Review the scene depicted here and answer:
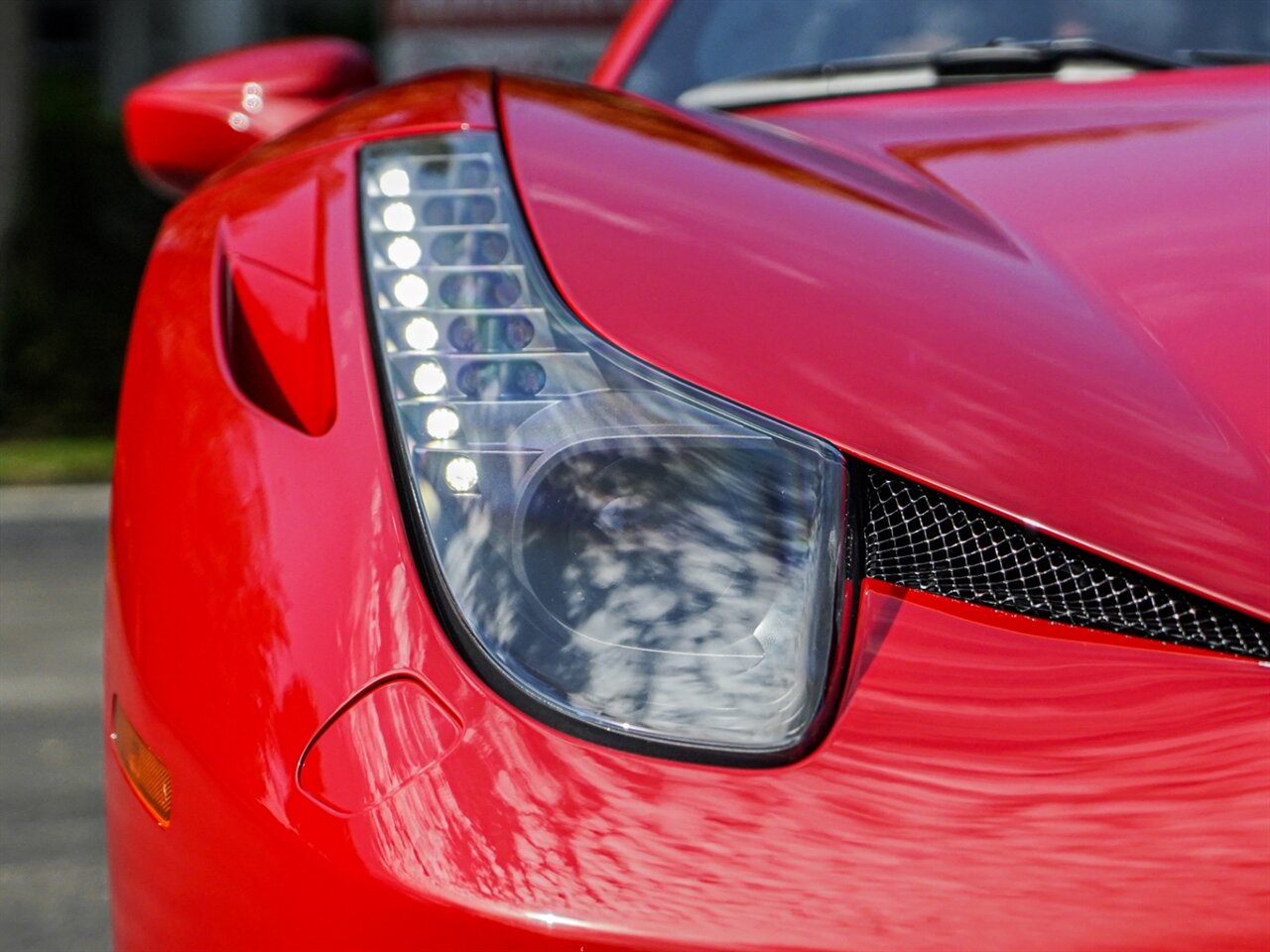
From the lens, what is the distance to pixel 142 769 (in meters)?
1.00

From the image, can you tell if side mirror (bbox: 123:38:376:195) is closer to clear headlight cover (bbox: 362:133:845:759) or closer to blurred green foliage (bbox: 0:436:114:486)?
clear headlight cover (bbox: 362:133:845:759)

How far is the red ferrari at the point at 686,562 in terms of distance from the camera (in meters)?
0.79

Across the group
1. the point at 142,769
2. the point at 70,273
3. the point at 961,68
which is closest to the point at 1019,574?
the point at 142,769

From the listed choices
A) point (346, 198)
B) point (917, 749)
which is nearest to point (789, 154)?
point (346, 198)

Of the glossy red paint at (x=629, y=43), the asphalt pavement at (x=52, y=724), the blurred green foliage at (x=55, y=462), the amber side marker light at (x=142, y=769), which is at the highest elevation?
the glossy red paint at (x=629, y=43)

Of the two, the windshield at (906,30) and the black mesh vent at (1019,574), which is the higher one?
the windshield at (906,30)

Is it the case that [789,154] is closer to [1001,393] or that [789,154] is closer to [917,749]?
[1001,393]

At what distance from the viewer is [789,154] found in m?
1.37

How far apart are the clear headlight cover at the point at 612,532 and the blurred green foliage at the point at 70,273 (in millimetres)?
5071

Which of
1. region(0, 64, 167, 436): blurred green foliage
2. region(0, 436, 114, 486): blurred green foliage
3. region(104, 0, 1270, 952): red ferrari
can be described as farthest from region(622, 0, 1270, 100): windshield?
region(0, 64, 167, 436): blurred green foliage

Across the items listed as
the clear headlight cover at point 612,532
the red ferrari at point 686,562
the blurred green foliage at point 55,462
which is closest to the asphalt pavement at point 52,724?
the blurred green foliage at point 55,462

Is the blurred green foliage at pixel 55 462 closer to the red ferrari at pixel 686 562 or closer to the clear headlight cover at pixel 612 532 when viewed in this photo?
the red ferrari at pixel 686 562

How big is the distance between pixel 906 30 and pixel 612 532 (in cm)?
126

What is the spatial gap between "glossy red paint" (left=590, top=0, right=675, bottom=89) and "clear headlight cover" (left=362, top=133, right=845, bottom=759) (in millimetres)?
1061
